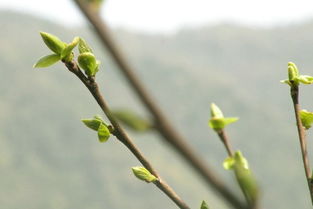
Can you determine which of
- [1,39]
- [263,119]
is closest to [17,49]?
[1,39]

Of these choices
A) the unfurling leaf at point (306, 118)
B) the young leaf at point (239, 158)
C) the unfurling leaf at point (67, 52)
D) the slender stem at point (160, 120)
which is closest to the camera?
the slender stem at point (160, 120)

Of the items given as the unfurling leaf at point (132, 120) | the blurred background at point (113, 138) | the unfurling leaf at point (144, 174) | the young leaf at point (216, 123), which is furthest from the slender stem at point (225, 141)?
the blurred background at point (113, 138)

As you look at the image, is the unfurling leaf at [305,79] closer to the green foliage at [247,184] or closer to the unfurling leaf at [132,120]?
the green foliage at [247,184]

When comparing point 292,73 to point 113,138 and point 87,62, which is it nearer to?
point 87,62

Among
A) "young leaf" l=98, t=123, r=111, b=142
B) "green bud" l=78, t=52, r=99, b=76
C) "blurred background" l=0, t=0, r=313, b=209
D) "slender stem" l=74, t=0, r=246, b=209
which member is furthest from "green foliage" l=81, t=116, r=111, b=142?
"blurred background" l=0, t=0, r=313, b=209

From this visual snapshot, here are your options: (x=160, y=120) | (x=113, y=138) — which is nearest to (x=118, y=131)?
(x=160, y=120)

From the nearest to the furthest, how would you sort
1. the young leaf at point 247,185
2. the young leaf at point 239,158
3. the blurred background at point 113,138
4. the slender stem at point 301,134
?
the young leaf at point 247,185
the young leaf at point 239,158
the slender stem at point 301,134
the blurred background at point 113,138
